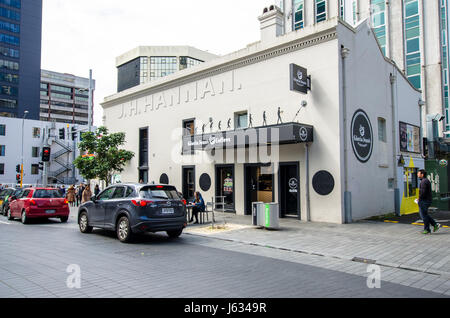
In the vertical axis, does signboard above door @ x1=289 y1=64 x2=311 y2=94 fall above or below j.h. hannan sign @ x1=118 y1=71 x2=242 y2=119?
below

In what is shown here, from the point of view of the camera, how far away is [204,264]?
6988 millimetres

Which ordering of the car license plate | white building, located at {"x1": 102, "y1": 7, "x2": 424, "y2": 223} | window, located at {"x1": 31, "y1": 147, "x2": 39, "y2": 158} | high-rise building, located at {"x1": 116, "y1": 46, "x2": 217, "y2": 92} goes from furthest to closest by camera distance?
high-rise building, located at {"x1": 116, "y1": 46, "x2": 217, "y2": 92} → window, located at {"x1": 31, "y1": 147, "x2": 39, "y2": 158} → white building, located at {"x1": 102, "y1": 7, "x2": 424, "y2": 223} → the car license plate

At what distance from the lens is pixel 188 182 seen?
19.7 m

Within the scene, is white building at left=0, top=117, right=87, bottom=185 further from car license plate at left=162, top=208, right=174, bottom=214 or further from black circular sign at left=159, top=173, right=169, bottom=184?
car license plate at left=162, top=208, right=174, bottom=214

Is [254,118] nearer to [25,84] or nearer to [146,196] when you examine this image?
[146,196]

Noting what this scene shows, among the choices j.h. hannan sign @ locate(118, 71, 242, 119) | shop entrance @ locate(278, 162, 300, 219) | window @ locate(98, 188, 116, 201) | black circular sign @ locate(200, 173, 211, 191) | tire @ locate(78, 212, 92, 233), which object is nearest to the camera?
window @ locate(98, 188, 116, 201)

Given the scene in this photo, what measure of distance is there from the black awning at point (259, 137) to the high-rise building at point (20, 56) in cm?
7990

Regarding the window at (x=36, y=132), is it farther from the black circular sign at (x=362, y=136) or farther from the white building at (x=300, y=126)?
the black circular sign at (x=362, y=136)

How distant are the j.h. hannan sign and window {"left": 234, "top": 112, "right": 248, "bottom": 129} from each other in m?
1.26

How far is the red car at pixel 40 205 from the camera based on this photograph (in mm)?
14352

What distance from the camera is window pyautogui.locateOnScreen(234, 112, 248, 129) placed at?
16.9 meters

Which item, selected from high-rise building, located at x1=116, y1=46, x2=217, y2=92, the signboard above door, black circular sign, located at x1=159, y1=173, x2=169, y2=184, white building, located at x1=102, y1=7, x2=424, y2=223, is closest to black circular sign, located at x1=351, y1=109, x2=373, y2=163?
white building, located at x1=102, y1=7, x2=424, y2=223

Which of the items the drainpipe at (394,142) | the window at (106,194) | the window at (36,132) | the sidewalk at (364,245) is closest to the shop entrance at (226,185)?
the sidewalk at (364,245)

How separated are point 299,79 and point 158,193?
7325 mm
